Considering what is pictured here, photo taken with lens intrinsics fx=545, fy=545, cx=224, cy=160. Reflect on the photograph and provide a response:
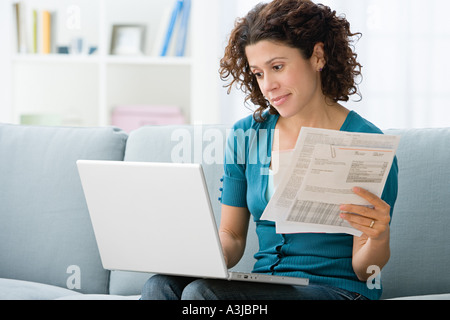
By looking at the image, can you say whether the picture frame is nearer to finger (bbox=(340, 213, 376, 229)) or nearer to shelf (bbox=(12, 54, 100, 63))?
shelf (bbox=(12, 54, 100, 63))

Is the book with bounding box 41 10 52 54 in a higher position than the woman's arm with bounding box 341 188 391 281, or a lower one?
higher

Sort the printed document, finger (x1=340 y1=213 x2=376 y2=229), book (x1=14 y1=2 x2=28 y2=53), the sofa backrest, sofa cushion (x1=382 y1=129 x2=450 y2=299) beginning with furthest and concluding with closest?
book (x1=14 y1=2 x2=28 y2=53) < the sofa backrest < sofa cushion (x1=382 y1=129 x2=450 y2=299) < finger (x1=340 y1=213 x2=376 y2=229) < the printed document

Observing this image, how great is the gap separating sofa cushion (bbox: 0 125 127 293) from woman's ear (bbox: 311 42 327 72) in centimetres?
71

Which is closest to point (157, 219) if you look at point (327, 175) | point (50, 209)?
point (327, 175)

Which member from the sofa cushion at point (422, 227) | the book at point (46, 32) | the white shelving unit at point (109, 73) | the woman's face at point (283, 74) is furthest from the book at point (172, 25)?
the sofa cushion at point (422, 227)

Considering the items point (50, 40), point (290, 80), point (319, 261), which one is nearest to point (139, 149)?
point (290, 80)

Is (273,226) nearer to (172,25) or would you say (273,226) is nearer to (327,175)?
(327,175)

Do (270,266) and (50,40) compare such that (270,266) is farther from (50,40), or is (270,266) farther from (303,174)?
(50,40)

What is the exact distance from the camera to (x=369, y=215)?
42.7 inches

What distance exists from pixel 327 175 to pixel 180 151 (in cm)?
72

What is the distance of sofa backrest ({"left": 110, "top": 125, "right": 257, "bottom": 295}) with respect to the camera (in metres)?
1.59

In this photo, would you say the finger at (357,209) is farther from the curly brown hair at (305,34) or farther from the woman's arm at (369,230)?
the curly brown hair at (305,34)

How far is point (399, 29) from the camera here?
2648 millimetres

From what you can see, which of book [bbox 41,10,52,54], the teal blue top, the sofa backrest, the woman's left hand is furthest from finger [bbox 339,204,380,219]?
book [bbox 41,10,52,54]
